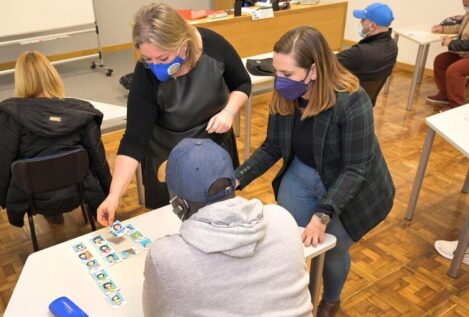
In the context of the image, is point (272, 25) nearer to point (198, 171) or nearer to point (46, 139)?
point (46, 139)

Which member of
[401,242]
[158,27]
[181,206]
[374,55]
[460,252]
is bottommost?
[401,242]

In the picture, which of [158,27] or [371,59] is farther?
[371,59]

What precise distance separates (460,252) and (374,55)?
149 centimetres

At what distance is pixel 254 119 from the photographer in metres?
4.35

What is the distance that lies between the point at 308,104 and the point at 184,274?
0.83 meters

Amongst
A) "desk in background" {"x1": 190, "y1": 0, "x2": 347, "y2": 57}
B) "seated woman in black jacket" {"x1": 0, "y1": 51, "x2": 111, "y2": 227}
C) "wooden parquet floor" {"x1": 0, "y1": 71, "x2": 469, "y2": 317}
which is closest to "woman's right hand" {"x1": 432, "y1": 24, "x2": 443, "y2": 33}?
"desk in background" {"x1": 190, "y1": 0, "x2": 347, "y2": 57}

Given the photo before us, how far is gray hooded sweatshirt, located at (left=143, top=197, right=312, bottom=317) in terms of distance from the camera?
37.2 inches

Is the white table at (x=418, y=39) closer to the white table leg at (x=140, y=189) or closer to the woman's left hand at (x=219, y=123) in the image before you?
the white table leg at (x=140, y=189)

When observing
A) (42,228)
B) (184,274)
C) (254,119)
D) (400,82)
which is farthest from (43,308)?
(400,82)

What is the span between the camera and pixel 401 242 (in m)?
2.63

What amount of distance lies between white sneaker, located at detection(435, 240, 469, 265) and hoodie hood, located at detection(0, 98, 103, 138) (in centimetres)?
207

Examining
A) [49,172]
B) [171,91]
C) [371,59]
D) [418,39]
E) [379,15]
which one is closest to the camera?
[171,91]

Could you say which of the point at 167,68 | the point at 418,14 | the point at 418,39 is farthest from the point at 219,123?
the point at 418,14

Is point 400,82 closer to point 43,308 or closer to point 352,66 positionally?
point 352,66
